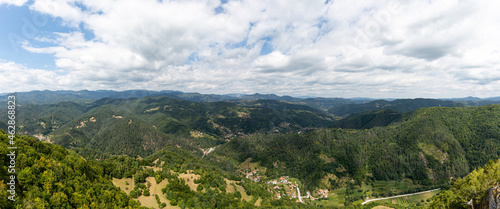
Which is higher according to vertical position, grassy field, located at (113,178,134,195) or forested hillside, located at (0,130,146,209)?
forested hillside, located at (0,130,146,209)

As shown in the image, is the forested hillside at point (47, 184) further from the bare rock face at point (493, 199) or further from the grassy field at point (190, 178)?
the bare rock face at point (493, 199)

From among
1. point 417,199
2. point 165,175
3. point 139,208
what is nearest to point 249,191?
point 165,175

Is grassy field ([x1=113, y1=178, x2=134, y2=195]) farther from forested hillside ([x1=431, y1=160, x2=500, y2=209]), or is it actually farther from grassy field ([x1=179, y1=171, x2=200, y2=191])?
forested hillside ([x1=431, y1=160, x2=500, y2=209])

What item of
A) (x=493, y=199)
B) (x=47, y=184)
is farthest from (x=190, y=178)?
(x=493, y=199)

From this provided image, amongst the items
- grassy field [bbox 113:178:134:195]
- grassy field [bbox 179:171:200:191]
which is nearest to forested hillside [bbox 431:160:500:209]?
grassy field [bbox 179:171:200:191]

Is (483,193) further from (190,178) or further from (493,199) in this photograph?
(190,178)

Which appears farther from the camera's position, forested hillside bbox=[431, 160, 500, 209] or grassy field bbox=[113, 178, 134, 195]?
grassy field bbox=[113, 178, 134, 195]

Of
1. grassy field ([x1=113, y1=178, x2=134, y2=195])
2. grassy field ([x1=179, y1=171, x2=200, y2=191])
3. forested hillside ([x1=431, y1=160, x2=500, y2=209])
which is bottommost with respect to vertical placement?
grassy field ([x1=179, y1=171, x2=200, y2=191])

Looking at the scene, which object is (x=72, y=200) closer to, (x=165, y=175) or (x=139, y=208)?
(x=139, y=208)

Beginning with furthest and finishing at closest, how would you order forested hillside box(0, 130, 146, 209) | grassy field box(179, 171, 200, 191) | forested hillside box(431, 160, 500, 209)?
1. grassy field box(179, 171, 200, 191)
2. forested hillside box(431, 160, 500, 209)
3. forested hillside box(0, 130, 146, 209)

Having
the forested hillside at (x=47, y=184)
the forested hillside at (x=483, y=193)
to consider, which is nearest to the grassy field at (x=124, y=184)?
the forested hillside at (x=47, y=184)

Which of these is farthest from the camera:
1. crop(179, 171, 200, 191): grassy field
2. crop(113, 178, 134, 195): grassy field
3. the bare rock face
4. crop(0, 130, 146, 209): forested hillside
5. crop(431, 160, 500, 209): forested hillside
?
crop(179, 171, 200, 191): grassy field
